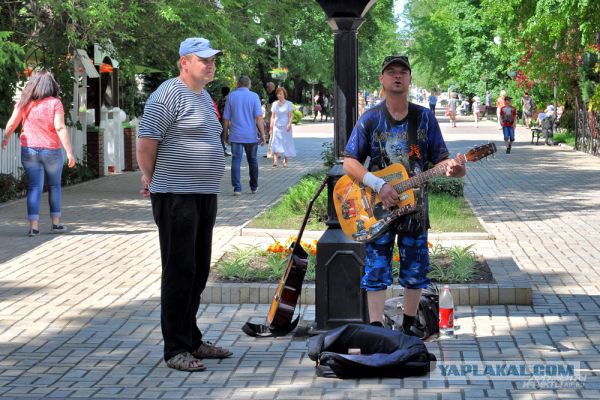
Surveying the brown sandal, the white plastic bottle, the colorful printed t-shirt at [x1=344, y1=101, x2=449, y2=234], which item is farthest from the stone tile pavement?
the colorful printed t-shirt at [x1=344, y1=101, x2=449, y2=234]

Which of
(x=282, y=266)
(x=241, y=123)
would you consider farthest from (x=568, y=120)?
(x=282, y=266)

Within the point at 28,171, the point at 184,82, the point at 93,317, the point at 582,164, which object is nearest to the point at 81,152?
the point at 28,171

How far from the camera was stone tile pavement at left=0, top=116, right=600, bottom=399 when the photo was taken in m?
6.27

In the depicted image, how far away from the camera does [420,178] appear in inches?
268

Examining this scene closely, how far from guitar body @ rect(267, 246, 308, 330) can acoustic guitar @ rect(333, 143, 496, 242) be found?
46 centimetres

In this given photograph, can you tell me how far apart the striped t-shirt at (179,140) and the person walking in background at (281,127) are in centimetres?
1815

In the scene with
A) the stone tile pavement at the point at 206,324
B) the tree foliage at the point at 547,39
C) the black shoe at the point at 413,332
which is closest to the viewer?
the stone tile pavement at the point at 206,324

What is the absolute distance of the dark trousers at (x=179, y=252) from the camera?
671cm

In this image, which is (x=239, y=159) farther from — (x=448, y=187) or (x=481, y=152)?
(x=481, y=152)

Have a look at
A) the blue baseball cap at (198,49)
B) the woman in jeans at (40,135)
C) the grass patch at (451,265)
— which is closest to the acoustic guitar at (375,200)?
the blue baseball cap at (198,49)

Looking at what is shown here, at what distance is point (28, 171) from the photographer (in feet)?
42.1

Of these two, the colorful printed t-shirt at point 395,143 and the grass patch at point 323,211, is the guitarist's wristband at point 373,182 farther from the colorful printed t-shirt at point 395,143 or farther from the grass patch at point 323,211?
the grass patch at point 323,211

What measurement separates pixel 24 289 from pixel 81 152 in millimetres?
12409

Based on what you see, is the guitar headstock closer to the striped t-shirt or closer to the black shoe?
the black shoe
